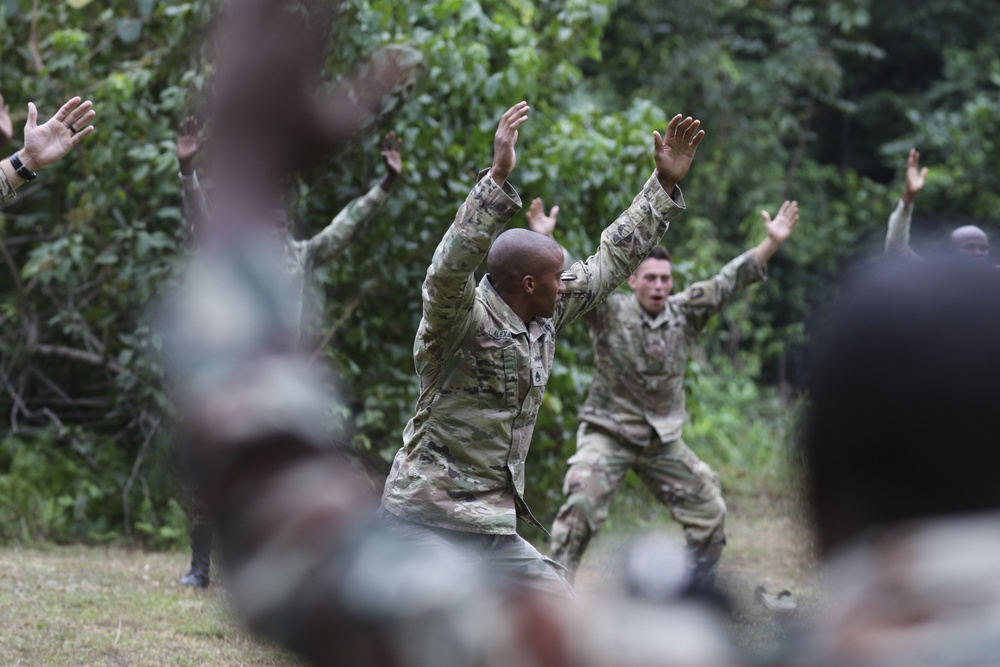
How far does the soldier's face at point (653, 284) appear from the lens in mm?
7145

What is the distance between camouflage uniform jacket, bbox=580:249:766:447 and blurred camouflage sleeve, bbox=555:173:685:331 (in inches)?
88.3

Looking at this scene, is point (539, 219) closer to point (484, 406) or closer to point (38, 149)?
point (484, 406)

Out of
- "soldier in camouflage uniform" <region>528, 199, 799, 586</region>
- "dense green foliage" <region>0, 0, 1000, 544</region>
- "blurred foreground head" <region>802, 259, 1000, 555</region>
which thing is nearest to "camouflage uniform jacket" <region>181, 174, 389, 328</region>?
"dense green foliage" <region>0, 0, 1000, 544</region>

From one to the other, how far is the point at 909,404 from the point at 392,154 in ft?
20.8

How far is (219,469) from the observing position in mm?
1069

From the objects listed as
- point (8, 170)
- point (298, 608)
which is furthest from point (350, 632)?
point (8, 170)

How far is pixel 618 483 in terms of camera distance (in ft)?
23.4

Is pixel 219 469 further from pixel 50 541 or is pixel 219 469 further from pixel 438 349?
pixel 50 541

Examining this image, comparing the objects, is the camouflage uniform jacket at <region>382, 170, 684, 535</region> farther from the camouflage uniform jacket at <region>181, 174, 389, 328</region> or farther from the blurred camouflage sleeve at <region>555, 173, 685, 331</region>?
the camouflage uniform jacket at <region>181, 174, 389, 328</region>

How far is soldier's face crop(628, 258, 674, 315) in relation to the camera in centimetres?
714

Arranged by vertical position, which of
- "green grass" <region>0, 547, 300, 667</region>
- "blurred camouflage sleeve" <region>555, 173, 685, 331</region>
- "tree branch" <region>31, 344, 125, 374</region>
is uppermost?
"blurred camouflage sleeve" <region>555, 173, 685, 331</region>

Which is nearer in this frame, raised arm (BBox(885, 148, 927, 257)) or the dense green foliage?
raised arm (BBox(885, 148, 927, 257))

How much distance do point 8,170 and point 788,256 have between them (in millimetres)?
12746

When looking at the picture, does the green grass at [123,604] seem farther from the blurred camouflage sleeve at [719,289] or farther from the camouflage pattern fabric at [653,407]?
the blurred camouflage sleeve at [719,289]
